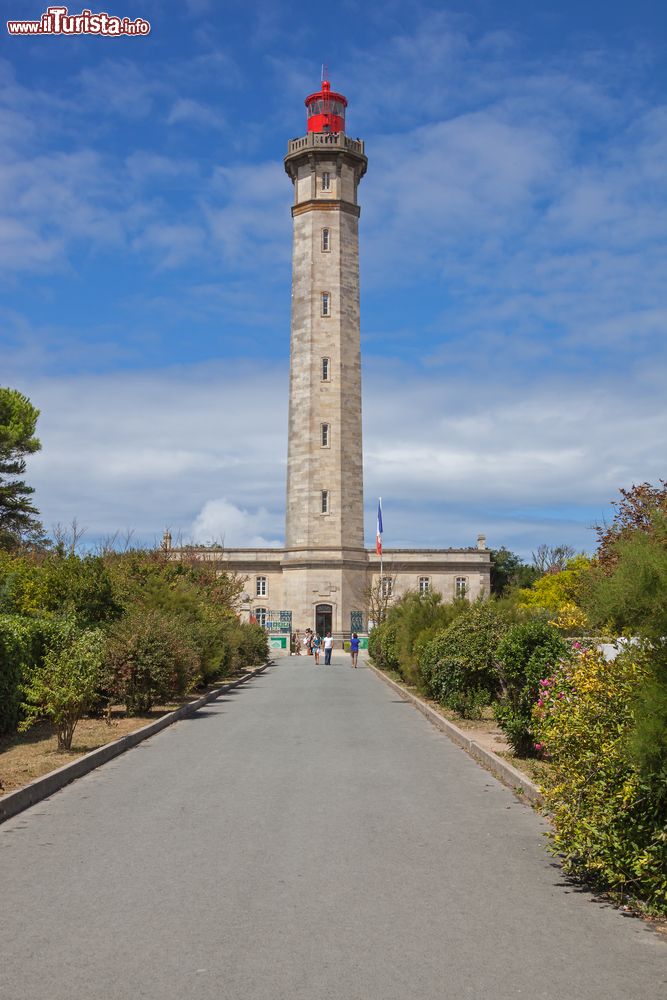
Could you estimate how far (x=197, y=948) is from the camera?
5250 millimetres

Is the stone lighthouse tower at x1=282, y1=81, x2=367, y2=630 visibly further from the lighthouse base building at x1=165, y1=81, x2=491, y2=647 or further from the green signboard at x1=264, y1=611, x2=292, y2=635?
the green signboard at x1=264, y1=611, x2=292, y2=635

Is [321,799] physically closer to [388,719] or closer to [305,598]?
[388,719]

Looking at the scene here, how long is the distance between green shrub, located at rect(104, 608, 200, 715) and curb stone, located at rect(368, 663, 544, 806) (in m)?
5.08

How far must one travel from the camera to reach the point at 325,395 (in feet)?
196

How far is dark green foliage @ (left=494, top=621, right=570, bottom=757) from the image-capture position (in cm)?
1238

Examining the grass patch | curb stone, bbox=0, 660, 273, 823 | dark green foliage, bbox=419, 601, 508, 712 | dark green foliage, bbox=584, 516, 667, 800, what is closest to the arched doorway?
curb stone, bbox=0, 660, 273, 823

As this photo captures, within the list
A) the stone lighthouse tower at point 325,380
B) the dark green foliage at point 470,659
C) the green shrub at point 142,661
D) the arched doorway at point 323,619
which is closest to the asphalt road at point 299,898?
the dark green foliage at point 470,659

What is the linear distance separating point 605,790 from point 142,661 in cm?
1267

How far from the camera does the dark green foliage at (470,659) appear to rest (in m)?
17.2

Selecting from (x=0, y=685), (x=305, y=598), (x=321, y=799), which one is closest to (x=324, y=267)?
(x=305, y=598)

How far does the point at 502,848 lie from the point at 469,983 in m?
3.15

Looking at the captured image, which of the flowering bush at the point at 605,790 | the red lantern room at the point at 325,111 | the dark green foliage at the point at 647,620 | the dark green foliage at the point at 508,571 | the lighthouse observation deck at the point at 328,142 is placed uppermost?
the red lantern room at the point at 325,111

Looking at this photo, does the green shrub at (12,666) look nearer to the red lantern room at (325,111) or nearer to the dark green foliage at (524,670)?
the dark green foliage at (524,670)

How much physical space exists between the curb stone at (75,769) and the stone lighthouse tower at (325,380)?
40.2m
